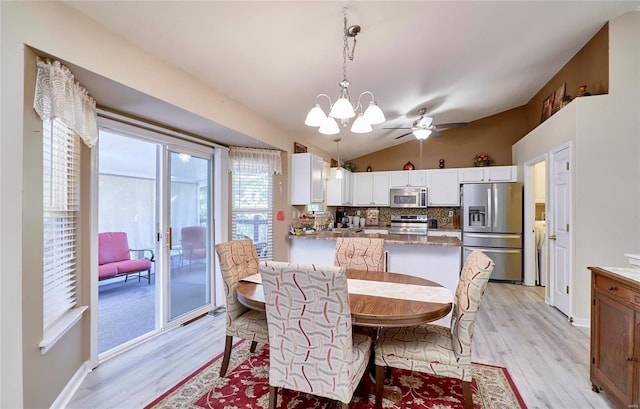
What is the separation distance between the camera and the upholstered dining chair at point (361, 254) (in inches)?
111

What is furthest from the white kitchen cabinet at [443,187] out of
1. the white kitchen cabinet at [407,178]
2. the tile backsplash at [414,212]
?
the tile backsplash at [414,212]

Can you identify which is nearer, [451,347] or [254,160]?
[451,347]

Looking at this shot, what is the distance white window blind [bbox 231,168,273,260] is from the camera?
384 centimetres

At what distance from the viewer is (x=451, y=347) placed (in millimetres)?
1751

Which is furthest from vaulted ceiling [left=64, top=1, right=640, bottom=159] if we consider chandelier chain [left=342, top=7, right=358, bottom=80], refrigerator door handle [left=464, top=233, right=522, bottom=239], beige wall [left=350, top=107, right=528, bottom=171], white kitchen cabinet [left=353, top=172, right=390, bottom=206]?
refrigerator door handle [left=464, top=233, right=522, bottom=239]

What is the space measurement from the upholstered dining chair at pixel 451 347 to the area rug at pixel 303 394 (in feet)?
0.97

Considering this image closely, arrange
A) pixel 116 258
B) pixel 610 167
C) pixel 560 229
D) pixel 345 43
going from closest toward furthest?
pixel 345 43 → pixel 610 167 → pixel 560 229 → pixel 116 258

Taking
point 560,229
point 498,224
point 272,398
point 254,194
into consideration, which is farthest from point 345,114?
point 498,224

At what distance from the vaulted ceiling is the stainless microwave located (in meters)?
2.18

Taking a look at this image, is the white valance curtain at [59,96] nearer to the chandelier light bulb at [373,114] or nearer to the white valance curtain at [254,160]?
the chandelier light bulb at [373,114]

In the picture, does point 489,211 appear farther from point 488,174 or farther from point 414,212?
point 414,212

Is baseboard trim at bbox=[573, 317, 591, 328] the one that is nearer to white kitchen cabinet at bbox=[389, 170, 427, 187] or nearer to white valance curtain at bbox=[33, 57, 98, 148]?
white kitchen cabinet at bbox=[389, 170, 427, 187]

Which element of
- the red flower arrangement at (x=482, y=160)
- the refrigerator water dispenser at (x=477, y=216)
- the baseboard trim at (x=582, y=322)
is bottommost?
Result: the baseboard trim at (x=582, y=322)

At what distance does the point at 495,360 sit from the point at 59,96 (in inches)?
141
